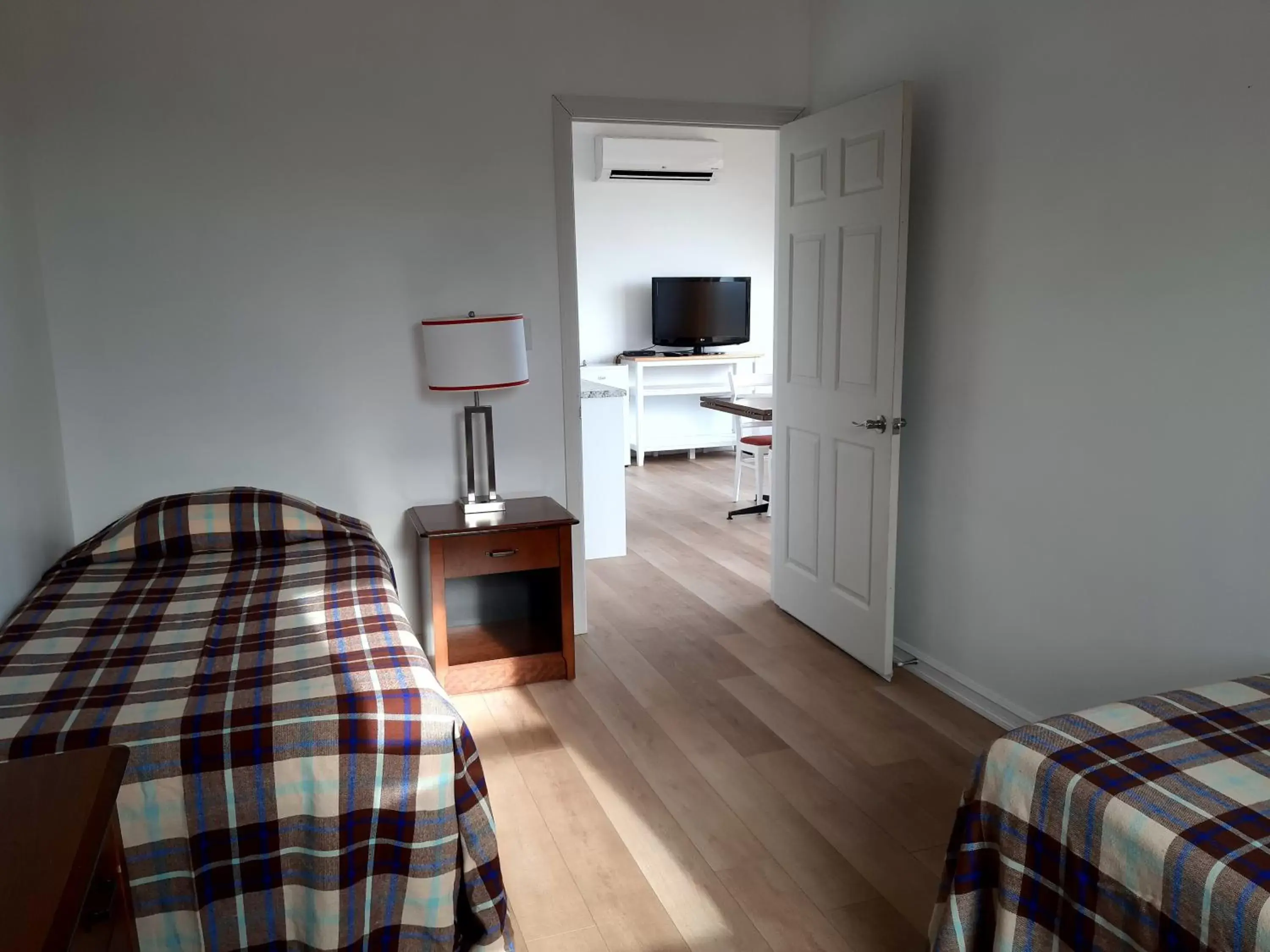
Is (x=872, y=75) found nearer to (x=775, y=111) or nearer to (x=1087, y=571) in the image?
(x=775, y=111)

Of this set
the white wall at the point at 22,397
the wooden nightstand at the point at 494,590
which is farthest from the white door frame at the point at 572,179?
the white wall at the point at 22,397

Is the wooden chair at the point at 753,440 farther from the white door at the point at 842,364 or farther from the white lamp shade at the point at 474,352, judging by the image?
the white lamp shade at the point at 474,352

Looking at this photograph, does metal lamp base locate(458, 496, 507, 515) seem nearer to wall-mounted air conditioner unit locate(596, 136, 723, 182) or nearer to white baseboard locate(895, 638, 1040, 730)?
white baseboard locate(895, 638, 1040, 730)

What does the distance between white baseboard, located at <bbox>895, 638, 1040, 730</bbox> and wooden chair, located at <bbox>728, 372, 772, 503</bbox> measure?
6.03 feet

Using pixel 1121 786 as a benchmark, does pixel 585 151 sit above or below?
above

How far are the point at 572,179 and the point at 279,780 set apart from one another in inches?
90.4

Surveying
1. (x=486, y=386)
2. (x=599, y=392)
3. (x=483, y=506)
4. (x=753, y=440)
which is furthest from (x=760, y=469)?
(x=486, y=386)

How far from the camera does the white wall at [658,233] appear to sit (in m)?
6.99

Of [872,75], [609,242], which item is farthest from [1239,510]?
[609,242]

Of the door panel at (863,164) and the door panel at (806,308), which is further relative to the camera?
the door panel at (806,308)

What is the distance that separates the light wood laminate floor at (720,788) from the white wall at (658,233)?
3727mm

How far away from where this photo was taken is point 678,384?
7242mm

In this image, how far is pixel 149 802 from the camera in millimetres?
1613

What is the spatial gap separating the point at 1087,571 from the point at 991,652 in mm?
485
